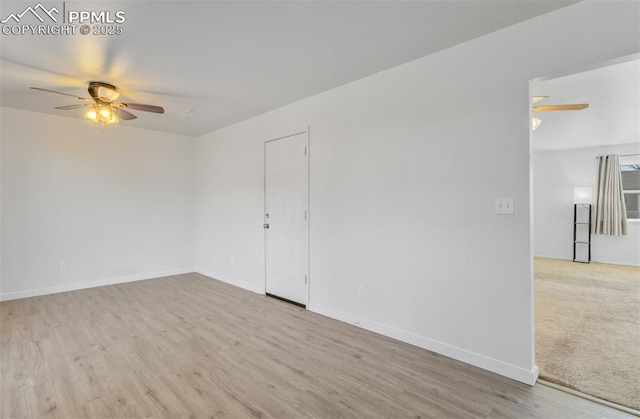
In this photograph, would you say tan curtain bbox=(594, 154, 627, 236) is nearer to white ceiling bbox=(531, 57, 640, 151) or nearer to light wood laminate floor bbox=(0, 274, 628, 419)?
white ceiling bbox=(531, 57, 640, 151)

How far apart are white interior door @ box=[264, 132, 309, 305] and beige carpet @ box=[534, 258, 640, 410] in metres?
2.46

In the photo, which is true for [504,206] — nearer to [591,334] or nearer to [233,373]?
[591,334]

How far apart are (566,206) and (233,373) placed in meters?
7.90

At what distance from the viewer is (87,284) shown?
4602 mm

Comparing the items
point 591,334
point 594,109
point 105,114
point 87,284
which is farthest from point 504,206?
point 87,284

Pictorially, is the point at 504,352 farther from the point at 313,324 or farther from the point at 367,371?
the point at 313,324

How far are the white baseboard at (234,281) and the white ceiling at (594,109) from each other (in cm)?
385

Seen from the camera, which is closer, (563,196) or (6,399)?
(6,399)

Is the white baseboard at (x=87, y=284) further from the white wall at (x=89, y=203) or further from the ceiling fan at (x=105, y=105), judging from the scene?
the ceiling fan at (x=105, y=105)

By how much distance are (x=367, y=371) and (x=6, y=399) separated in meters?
2.40

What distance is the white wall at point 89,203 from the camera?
160 inches

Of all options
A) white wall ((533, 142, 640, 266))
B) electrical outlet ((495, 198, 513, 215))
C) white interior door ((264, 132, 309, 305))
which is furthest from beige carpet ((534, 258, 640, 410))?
white interior door ((264, 132, 309, 305))

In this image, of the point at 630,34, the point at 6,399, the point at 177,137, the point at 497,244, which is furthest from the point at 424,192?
→ the point at 177,137

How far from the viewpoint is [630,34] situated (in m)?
1.75
